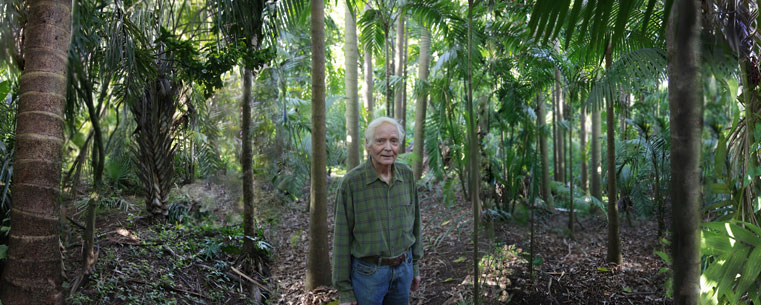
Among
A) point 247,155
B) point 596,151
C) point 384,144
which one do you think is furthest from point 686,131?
point 596,151

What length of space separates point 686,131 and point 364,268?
183 centimetres

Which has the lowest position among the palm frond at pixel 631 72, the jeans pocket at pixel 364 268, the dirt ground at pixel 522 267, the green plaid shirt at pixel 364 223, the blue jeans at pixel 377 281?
the dirt ground at pixel 522 267

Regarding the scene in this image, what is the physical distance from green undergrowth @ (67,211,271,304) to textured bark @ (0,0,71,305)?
3.14ft

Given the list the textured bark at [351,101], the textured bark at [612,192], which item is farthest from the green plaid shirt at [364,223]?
the textured bark at [351,101]

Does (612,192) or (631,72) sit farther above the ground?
(631,72)

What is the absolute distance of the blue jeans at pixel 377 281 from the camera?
7.14 feet

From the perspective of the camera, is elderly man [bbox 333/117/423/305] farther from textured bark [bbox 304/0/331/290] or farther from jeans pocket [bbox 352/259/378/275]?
textured bark [bbox 304/0/331/290]

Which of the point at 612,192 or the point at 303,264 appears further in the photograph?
the point at 303,264

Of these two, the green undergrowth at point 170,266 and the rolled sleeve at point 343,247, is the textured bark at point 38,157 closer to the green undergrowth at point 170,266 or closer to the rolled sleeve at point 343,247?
the green undergrowth at point 170,266

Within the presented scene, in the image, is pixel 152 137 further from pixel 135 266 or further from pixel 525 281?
pixel 525 281

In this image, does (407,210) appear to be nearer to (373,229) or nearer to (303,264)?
(373,229)

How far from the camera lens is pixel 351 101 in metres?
5.69

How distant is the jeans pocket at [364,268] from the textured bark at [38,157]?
4.95 feet

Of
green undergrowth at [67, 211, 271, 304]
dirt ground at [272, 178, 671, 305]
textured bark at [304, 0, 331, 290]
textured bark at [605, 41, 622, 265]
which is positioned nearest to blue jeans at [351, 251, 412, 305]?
dirt ground at [272, 178, 671, 305]
